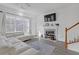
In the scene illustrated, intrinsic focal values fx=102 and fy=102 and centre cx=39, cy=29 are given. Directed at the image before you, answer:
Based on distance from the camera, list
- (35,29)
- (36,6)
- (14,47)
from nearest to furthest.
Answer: (14,47) < (36,6) < (35,29)

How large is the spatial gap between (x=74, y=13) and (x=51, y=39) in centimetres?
A: 74

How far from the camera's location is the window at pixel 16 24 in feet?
6.81

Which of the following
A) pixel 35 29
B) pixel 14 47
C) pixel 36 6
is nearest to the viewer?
pixel 14 47

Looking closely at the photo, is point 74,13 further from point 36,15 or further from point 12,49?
point 12,49

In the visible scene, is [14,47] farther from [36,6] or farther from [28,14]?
[36,6]

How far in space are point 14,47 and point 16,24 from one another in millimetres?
496

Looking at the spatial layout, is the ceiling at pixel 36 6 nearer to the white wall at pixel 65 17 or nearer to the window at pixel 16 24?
the white wall at pixel 65 17

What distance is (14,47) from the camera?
6.75 feet

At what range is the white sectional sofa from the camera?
6.46 feet

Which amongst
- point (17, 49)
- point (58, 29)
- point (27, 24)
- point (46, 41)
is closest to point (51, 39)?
point (46, 41)

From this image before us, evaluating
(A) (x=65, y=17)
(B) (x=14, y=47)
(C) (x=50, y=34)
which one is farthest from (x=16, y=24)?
(A) (x=65, y=17)

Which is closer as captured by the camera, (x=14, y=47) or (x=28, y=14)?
(x=14, y=47)

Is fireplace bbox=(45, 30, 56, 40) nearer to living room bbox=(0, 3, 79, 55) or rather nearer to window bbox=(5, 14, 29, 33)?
living room bbox=(0, 3, 79, 55)

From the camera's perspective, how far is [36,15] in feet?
7.50
